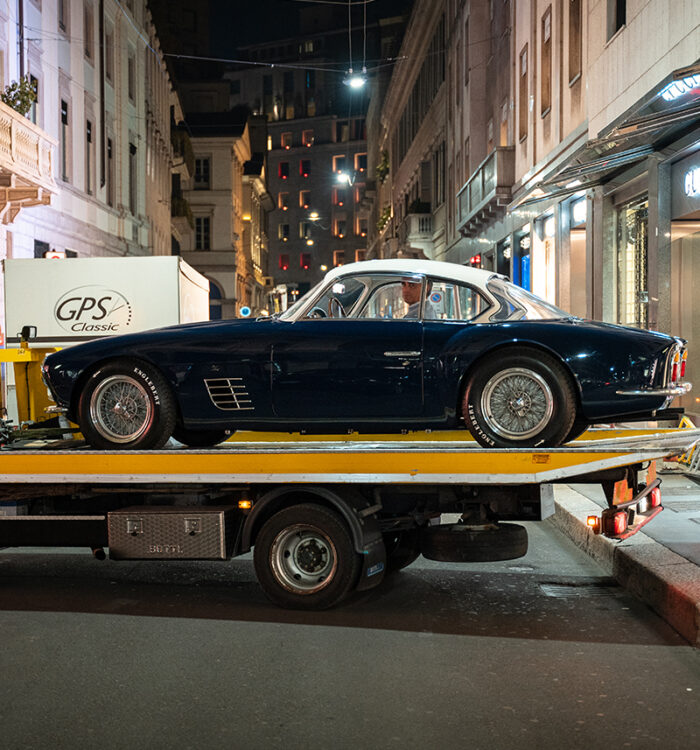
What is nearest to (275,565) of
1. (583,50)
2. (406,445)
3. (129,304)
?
(406,445)

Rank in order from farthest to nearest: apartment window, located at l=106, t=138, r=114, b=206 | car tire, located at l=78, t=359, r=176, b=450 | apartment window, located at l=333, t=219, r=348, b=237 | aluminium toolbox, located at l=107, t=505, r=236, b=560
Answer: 1. apartment window, located at l=333, t=219, r=348, b=237
2. apartment window, located at l=106, t=138, r=114, b=206
3. car tire, located at l=78, t=359, r=176, b=450
4. aluminium toolbox, located at l=107, t=505, r=236, b=560

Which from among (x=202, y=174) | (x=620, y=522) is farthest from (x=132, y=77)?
(x=202, y=174)

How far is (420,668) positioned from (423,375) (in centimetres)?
221

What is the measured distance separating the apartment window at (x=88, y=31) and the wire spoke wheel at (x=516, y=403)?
1125 inches

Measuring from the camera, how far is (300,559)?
7.24 metres

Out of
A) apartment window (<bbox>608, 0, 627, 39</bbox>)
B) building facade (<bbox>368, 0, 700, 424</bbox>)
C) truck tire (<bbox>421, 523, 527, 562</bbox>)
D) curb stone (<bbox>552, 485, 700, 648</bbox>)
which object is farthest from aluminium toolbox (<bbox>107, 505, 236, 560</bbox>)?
apartment window (<bbox>608, 0, 627, 39</bbox>)

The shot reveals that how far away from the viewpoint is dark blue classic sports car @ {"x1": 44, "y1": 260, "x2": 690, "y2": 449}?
721 cm

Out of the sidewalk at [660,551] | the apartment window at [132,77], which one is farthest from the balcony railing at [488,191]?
the sidewalk at [660,551]

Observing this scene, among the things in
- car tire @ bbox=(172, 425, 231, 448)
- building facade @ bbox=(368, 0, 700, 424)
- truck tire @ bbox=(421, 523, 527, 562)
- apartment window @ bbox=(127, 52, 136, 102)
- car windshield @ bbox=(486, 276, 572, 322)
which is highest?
apartment window @ bbox=(127, 52, 136, 102)

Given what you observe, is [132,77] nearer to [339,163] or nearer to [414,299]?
[414,299]

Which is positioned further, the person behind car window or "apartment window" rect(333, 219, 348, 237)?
"apartment window" rect(333, 219, 348, 237)

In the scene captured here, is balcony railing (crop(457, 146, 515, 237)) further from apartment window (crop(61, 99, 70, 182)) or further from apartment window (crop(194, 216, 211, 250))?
apartment window (crop(194, 216, 211, 250))

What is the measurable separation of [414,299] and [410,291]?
97mm

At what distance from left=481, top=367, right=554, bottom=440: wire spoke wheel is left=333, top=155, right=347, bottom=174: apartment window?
404 feet
